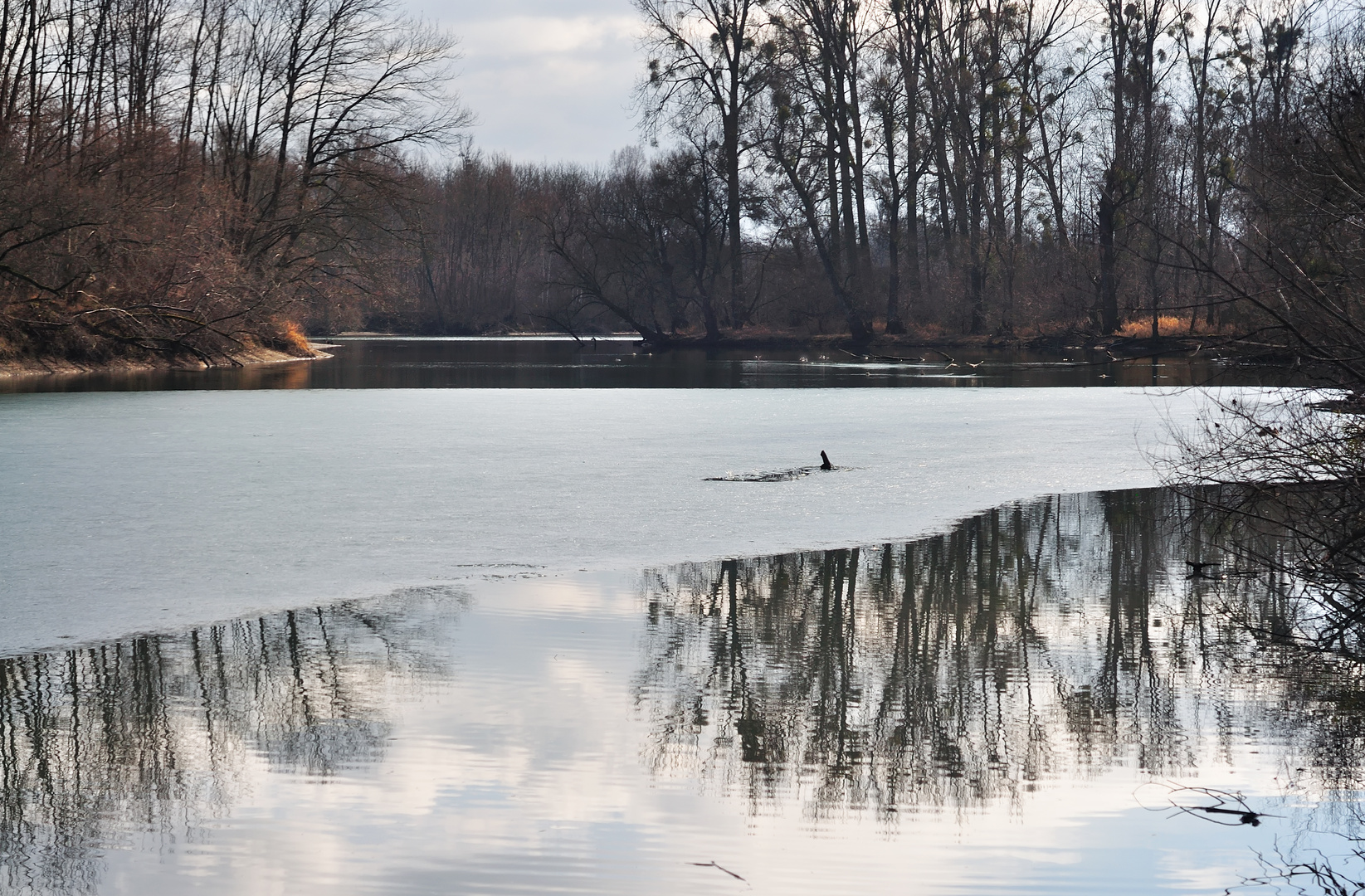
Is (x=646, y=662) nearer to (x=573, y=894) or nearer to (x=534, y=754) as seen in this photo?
(x=534, y=754)

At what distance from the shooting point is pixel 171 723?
5094 millimetres

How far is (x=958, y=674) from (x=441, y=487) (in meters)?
6.20

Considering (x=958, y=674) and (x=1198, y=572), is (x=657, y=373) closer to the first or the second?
(x=1198, y=572)

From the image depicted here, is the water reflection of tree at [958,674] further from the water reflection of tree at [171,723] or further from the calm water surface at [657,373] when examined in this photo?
the calm water surface at [657,373]

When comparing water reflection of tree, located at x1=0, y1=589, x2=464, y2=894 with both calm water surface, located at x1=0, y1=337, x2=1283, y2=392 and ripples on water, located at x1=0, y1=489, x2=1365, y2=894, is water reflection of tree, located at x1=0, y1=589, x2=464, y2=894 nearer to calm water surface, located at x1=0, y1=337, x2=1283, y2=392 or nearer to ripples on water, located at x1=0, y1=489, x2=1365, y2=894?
ripples on water, located at x1=0, y1=489, x2=1365, y2=894

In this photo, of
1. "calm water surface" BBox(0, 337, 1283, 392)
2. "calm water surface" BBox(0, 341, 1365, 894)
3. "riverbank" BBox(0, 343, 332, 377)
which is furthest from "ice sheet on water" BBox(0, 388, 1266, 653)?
"riverbank" BBox(0, 343, 332, 377)

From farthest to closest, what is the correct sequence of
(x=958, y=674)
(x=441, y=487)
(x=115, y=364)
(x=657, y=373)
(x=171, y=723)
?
1. (x=657, y=373)
2. (x=115, y=364)
3. (x=441, y=487)
4. (x=958, y=674)
5. (x=171, y=723)

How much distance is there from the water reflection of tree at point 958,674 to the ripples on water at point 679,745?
0.02 m

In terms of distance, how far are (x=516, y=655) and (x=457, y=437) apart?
31.6ft

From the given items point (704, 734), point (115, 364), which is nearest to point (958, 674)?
point (704, 734)

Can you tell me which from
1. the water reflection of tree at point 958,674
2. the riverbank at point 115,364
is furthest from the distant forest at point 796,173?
the water reflection of tree at point 958,674

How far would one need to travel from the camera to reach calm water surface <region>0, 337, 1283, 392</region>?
26.0 metres

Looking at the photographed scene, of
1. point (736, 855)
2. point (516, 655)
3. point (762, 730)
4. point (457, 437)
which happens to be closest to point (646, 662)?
point (516, 655)

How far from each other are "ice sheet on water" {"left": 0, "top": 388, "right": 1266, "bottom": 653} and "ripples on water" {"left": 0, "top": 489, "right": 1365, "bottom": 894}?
30.9 inches
